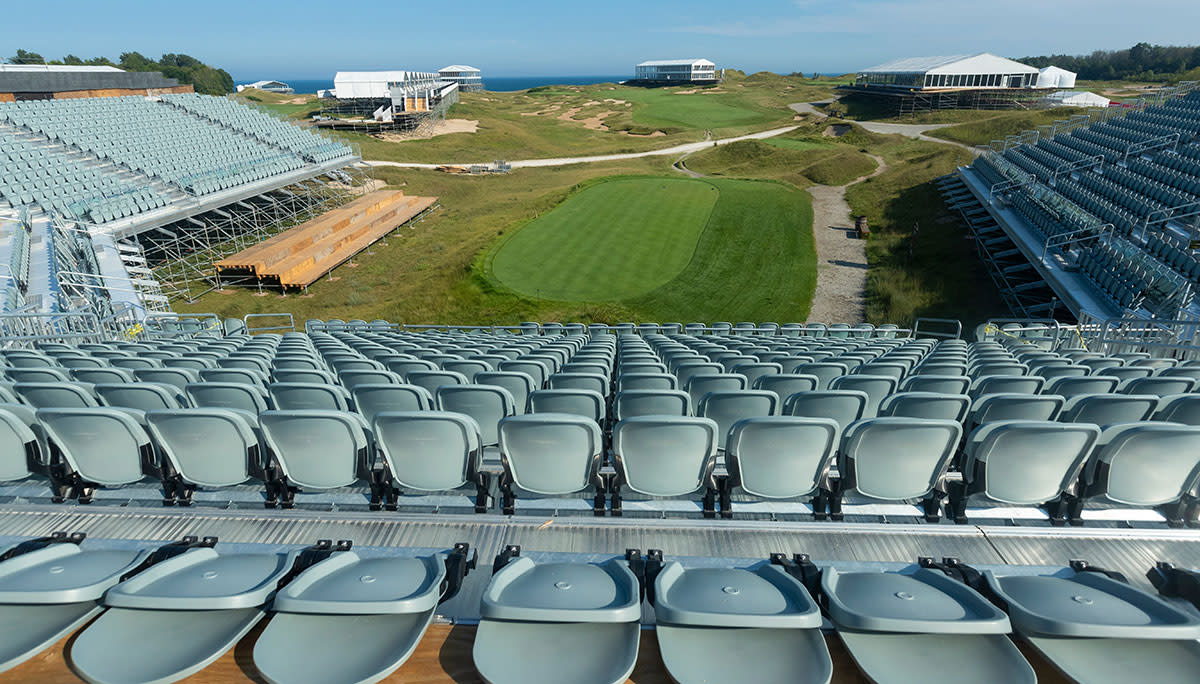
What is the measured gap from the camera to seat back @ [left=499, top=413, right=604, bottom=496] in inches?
140

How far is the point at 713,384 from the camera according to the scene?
6.13 meters

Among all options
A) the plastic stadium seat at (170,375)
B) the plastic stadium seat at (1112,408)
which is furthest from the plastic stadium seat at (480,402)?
the plastic stadium seat at (1112,408)

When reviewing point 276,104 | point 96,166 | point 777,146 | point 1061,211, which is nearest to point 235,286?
point 96,166

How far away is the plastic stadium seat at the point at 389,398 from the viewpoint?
4789mm

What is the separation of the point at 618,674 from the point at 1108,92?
101 m

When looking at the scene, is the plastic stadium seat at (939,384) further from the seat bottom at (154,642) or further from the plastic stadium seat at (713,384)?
the seat bottom at (154,642)

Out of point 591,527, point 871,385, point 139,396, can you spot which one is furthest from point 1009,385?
point 139,396

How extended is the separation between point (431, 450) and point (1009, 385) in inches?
226

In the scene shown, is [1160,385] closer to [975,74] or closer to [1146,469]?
[1146,469]

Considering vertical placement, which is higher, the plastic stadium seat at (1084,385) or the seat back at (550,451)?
the seat back at (550,451)

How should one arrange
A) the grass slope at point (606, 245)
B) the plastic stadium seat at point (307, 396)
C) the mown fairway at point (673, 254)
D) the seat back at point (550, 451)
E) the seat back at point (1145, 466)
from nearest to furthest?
the seat back at point (1145, 466), the seat back at point (550, 451), the plastic stadium seat at point (307, 396), the mown fairway at point (673, 254), the grass slope at point (606, 245)

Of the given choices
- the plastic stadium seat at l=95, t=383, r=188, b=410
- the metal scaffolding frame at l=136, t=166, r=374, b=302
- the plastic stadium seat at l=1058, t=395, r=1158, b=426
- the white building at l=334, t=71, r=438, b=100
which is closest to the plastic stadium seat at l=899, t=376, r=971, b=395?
the plastic stadium seat at l=1058, t=395, r=1158, b=426

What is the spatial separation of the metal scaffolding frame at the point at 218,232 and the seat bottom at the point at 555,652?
81.9 feet

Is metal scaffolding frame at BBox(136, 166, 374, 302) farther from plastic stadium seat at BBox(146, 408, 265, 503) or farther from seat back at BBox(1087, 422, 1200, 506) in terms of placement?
seat back at BBox(1087, 422, 1200, 506)
